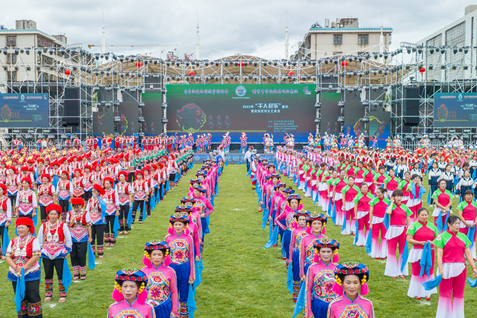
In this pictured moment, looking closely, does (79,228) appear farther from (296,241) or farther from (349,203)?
(349,203)

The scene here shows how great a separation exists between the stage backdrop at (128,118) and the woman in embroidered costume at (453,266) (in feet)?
102

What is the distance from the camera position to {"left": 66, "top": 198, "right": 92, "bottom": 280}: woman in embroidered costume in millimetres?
7008

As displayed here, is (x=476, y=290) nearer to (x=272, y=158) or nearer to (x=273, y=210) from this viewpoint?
(x=273, y=210)

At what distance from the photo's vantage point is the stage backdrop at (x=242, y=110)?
3503cm

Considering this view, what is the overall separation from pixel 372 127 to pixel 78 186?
1030 inches

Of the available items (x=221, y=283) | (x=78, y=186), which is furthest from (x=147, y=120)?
(x=221, y=283)

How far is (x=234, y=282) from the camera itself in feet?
25.2

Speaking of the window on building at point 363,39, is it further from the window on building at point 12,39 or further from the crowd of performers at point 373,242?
the crowd of performers at point 373,242

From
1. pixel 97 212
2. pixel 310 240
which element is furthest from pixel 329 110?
pixel 310 240

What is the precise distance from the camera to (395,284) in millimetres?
7465

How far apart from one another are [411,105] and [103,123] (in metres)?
22.8

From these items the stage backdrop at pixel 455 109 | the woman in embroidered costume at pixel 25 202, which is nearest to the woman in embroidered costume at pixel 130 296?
the woman in embroidered costume at pixel 25 202

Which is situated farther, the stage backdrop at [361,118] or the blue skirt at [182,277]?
the stage backdrop at [361,118]

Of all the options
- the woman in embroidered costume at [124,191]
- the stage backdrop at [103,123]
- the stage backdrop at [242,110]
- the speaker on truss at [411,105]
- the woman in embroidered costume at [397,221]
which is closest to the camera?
the woman in embroidered costume at [397,221]
